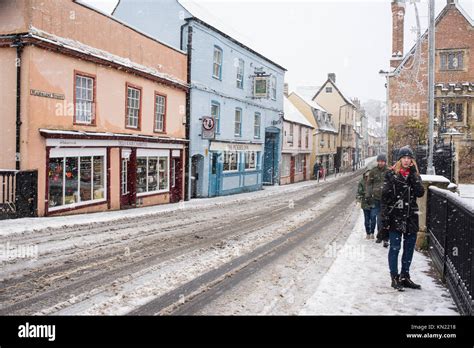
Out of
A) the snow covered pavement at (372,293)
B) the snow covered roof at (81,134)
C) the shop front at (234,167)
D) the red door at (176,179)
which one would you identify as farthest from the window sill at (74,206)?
the snow covered pavement at (372,293)

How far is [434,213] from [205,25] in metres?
16.8

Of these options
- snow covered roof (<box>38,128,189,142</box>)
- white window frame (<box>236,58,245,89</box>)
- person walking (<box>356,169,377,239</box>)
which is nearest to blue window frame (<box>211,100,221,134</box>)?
white window frame (<box>236,58,245,89</box>)

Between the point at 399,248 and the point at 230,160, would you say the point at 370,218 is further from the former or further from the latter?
the point at 230,160

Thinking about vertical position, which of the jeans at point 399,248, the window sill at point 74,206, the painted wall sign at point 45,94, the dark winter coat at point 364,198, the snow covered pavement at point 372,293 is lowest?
the snow covered pavement at point 372,293

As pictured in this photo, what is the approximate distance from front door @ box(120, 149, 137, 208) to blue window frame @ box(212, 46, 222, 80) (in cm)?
857

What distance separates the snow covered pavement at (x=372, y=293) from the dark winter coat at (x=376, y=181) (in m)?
2.14

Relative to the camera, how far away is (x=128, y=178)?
16250mm

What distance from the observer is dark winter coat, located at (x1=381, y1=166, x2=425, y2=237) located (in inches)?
218

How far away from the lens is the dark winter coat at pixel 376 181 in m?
9.48

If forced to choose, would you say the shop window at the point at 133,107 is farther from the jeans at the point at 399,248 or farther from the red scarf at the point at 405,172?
the jeans at the point at 399,248

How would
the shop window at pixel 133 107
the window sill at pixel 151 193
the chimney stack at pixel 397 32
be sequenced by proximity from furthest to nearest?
the chimney stack at pixel 397 32, the window sill at pixel 151 193, the shop window at pixel 133 107

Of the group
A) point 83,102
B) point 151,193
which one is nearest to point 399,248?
point 83,102

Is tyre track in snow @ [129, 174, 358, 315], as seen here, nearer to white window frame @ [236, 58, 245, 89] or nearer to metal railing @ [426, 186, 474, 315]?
metal railing @ [426, 186, 474, 315]
